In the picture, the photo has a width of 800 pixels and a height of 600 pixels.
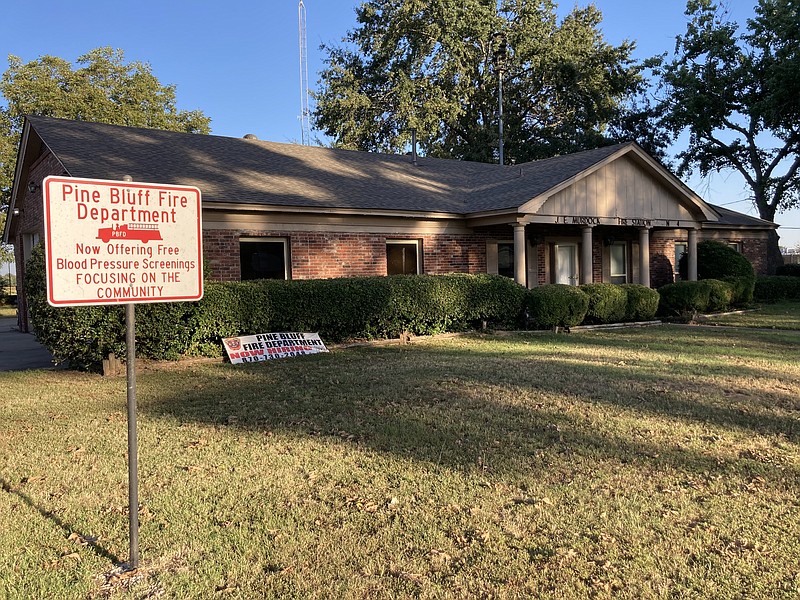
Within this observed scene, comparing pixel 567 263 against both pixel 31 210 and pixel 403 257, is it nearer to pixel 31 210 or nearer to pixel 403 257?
pixel 403 257

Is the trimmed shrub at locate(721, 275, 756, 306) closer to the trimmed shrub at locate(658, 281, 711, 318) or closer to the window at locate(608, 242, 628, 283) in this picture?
the trimmed shrub at locate(658, 281, 711, 318)

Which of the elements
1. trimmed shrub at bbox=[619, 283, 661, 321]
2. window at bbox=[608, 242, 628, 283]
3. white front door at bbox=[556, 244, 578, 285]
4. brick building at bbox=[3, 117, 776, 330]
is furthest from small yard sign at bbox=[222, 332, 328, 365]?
window at bbox=[608, 242, 628, 283]

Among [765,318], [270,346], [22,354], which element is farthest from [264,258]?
[765,318]

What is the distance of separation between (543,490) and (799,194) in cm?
3270

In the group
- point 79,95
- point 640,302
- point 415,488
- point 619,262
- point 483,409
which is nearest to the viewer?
point 415,488

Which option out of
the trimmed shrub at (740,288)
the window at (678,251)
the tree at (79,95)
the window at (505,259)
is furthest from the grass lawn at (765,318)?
the tree at (79,95)

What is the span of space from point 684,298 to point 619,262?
160 inches

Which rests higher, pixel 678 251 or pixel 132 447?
pixel 678 251

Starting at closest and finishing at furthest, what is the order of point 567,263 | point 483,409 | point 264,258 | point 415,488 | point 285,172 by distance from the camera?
point 415,488 → point 483,409 → point 264,258 → point 285,172 → point 567,263

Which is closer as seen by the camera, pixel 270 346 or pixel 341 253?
pixel 270 346

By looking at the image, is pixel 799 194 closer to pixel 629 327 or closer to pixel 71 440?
pixel 629 327

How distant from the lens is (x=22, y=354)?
1287cm

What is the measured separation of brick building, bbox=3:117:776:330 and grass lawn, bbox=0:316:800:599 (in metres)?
6.05

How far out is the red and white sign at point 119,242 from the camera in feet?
9.83
